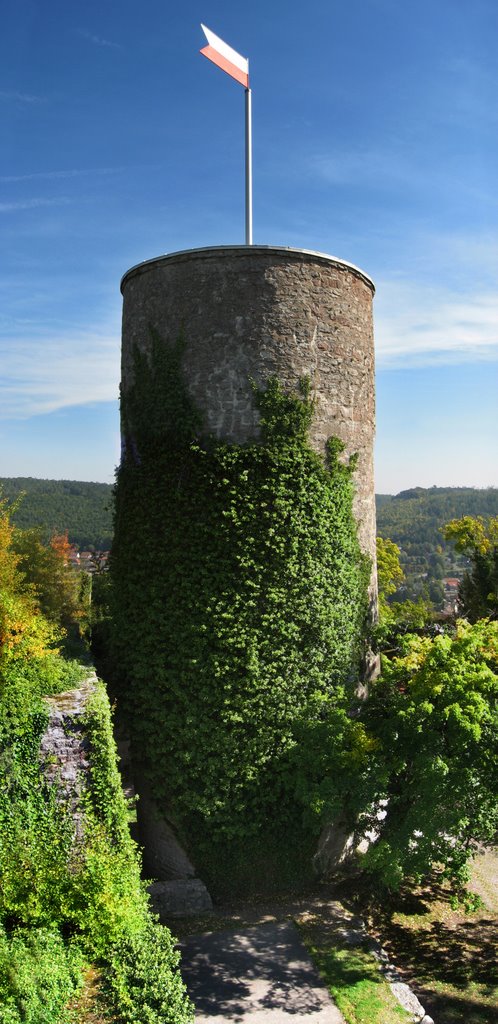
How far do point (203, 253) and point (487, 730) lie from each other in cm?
942

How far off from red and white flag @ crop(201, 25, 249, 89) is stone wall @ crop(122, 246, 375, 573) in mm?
3535

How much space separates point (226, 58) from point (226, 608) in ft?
33.5

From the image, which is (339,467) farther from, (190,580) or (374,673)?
(374,673)

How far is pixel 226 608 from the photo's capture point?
12016 mm

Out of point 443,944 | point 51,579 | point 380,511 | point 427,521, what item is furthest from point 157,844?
point 380,511

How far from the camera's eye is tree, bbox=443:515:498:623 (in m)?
22.3

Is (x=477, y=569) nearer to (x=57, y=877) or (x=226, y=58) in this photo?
(x=226, y=58)

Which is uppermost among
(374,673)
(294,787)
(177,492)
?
(177,492)

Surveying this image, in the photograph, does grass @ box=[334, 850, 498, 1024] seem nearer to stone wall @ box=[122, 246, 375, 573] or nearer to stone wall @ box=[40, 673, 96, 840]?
stone wall @ box=[40, 673, 96, 840]

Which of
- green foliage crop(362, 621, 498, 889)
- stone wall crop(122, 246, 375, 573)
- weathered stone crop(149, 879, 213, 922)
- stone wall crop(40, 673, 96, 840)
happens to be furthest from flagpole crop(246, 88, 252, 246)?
weathered stone crop(149, 879, 213, 922)

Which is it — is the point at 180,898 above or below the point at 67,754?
below

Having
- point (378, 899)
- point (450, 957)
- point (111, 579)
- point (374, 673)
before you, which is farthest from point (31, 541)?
point (450, 957)

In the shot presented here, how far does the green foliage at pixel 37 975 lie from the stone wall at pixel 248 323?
26.5ft

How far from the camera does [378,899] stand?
12.7 meters
